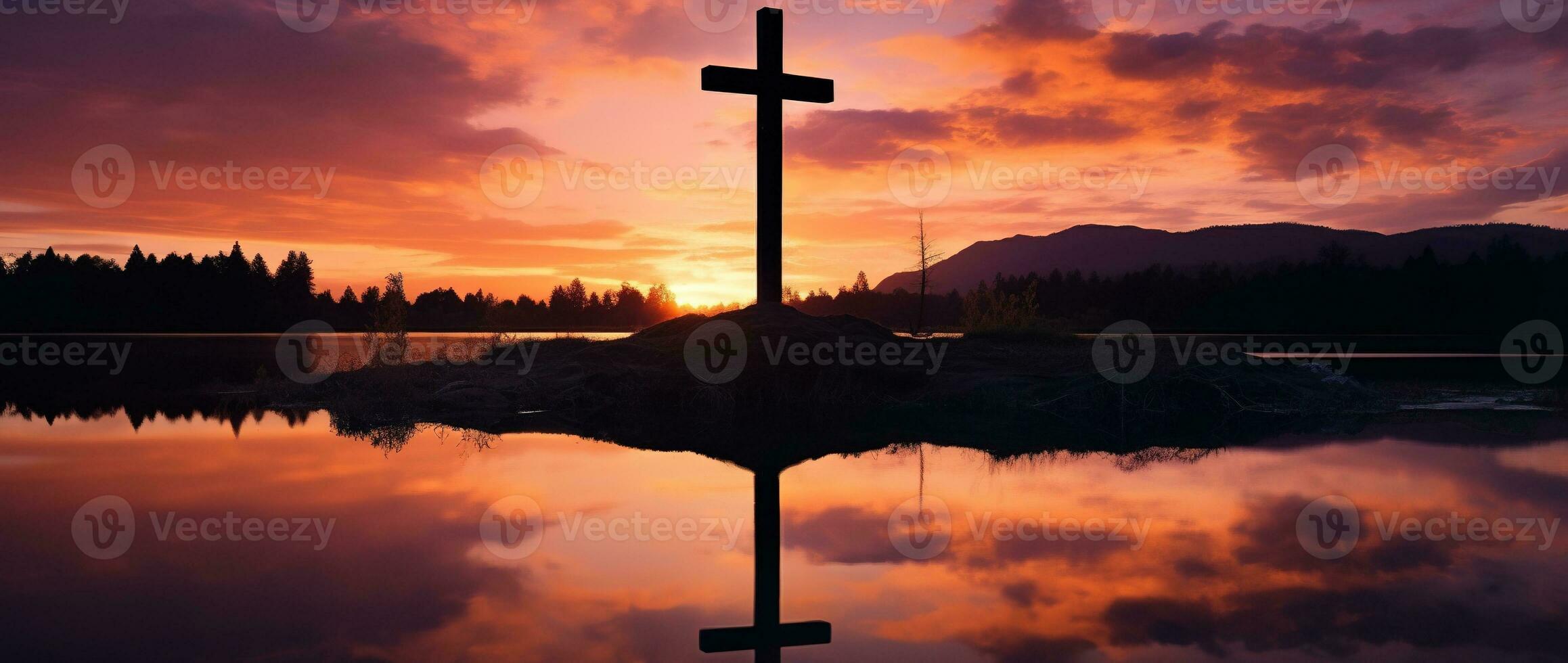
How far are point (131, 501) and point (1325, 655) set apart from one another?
32.6ft

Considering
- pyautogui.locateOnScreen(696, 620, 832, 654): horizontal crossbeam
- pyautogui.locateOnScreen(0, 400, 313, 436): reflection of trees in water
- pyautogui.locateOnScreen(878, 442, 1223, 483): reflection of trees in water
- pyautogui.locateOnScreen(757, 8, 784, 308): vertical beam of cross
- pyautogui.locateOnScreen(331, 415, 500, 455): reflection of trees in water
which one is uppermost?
pyautogui.locateOnScreen(757, 8, 784, 308): vertical beam of cross

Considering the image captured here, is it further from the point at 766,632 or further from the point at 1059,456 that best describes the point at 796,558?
the point at 1059,456

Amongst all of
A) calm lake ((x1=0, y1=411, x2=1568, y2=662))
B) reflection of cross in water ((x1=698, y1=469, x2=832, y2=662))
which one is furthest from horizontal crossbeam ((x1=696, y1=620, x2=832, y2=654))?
calm lake ((x1=0, y1=411, x2=1568, y2=662))

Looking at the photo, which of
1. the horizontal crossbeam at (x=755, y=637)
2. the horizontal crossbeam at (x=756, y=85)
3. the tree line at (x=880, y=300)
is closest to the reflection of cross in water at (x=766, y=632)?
the horizontal crossbeam at (x=755, y=637)

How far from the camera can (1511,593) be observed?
222 inches

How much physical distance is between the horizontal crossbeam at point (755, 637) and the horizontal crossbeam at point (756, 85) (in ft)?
46.9

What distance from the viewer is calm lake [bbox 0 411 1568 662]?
4.74m

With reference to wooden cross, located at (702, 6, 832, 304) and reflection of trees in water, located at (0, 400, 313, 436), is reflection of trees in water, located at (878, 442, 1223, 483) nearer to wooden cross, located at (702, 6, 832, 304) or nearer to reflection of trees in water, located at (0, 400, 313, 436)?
wooden cross, located at (702, 6, 832, 304)

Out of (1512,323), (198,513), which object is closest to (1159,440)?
(198,513)

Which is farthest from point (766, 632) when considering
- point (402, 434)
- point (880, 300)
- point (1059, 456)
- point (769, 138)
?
point (880, 300)

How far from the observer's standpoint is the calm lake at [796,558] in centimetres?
474

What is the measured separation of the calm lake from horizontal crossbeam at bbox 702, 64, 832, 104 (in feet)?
30.6

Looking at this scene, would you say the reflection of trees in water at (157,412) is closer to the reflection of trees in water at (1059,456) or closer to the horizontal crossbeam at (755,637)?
the reflection of trees in water at (1059,456)

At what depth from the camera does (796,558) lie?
20.5ft
